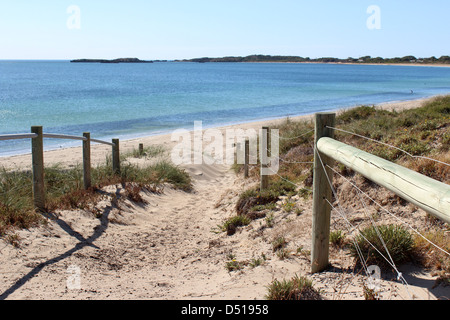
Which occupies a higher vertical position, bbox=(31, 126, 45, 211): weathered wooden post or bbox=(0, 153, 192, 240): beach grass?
bbox=(31, 126, 45, 211): weathered wooden post

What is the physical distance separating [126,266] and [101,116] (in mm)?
26897

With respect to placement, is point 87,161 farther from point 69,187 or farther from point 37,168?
point 37,168

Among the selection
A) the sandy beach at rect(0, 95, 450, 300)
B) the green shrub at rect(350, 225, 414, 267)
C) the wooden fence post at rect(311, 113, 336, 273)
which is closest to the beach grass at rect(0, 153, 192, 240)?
the sandy beach at rect(0, 95, 450, 300)

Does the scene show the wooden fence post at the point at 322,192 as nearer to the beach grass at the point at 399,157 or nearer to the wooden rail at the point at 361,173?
the wooden rail at the point at 361,173

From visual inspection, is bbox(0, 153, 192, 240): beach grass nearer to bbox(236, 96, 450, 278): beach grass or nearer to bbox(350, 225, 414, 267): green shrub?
bbox(236, 96, 450, 278): beach grass

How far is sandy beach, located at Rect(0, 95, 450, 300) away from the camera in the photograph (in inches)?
157
